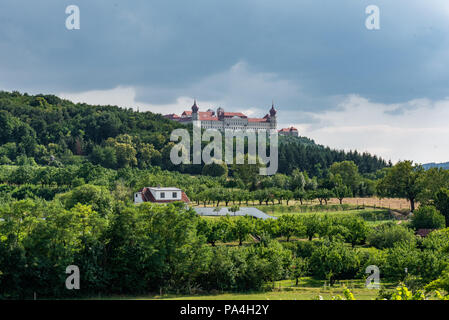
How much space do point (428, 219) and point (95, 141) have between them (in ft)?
292

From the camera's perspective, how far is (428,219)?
47875mm

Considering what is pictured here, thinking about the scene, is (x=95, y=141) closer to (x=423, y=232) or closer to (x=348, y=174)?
(x=348, y=174)

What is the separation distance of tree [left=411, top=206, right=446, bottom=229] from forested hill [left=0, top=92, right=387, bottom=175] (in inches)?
2251

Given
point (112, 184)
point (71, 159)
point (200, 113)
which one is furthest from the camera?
point (200, 113)

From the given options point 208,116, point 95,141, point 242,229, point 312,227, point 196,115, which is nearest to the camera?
point 242,229

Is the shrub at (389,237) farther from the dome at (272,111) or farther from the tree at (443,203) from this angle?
the dome at (272,111)

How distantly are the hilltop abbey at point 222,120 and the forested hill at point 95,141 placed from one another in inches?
Answer: 1744

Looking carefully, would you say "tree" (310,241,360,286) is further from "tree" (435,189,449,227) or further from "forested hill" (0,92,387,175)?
"forested hill" (0,92,387,175)

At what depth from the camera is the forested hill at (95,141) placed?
95.1m

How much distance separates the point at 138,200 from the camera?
56031 mm

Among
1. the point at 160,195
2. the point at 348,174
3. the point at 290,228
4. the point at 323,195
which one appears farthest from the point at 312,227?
the point at 348,174

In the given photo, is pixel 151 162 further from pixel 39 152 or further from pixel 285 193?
pixel 285 193
